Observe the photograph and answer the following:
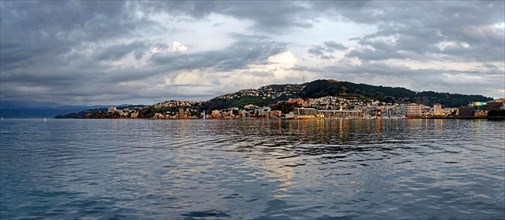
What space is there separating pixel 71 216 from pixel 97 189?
17.4 ft

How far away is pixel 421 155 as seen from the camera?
3666cm

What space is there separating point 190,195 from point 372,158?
65.1 feet

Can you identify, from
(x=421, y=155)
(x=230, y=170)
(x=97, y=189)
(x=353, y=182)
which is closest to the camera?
(x=97, y=189)

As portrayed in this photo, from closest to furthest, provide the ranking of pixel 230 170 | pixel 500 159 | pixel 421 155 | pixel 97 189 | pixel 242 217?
pixel 242 217 < pixel 97 189 < pixel 230 170 < pixel 500 159 < pixel 421 155

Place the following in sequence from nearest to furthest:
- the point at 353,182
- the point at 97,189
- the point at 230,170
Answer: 1. the point at 97,189
2. the point at 353,182
3. the point at 230,170

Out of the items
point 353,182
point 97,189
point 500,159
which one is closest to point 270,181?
point 353,182

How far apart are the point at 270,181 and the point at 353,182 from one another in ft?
15.7

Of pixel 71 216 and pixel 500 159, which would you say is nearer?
pixel 71 216

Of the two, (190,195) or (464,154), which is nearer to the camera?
(190,195)

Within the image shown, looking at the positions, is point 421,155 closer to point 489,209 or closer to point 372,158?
point 372,158

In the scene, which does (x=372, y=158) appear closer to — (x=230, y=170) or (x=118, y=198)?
(x=230, y=170)

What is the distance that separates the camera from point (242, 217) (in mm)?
15672

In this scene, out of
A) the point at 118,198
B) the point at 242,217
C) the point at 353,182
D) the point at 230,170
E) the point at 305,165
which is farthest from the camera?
the point at 305,165

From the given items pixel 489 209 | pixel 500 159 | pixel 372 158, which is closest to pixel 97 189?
pixel 489 209
